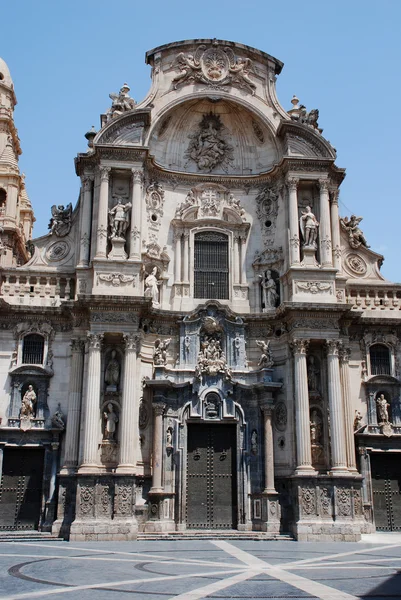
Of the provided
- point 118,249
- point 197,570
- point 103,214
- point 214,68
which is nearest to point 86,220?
point 103,214

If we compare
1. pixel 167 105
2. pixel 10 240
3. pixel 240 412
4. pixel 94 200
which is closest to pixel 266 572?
pixel 240 412

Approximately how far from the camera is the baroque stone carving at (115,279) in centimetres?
2481

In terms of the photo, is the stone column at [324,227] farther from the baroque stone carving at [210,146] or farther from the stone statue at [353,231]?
the baroque stone carving at [210,146]

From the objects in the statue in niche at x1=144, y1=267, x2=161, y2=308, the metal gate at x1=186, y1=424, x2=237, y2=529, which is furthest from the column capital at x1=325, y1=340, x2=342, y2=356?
the statue in niche at x1=144, y1=267, x2=161, y2=308

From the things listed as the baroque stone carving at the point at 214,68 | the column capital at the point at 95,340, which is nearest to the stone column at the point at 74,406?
the column capital at the point at 95,340

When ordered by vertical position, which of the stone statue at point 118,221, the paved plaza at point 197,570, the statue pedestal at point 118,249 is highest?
the stone statue at point 118,221

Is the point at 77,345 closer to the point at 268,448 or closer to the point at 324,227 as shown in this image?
the point at 268,448

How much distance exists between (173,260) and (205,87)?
24.5 ft

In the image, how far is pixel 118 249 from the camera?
25.5 m

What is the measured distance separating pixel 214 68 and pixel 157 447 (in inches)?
622

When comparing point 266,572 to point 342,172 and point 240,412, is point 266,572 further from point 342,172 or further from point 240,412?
point 342,172

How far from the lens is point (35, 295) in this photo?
84.3 ft

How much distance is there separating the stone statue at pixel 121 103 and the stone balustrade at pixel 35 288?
23.0 ft

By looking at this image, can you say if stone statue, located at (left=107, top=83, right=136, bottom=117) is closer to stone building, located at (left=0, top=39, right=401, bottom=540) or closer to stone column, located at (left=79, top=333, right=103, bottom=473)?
stone building, located at (left=0, top=39, right=401, bottom=540)
